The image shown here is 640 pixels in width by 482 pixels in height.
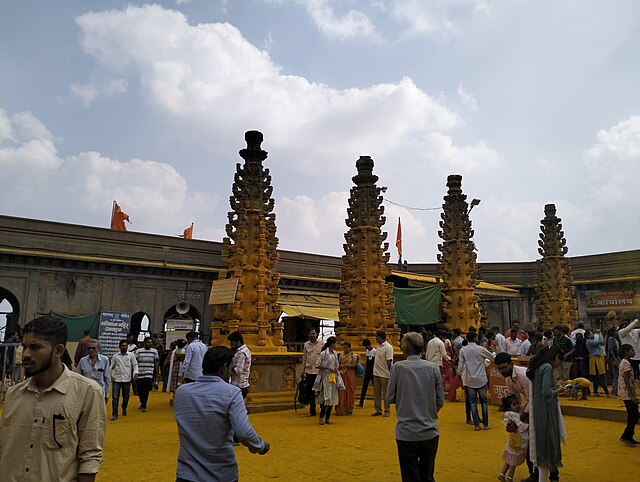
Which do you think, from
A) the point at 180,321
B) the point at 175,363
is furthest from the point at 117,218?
the point at 175,363

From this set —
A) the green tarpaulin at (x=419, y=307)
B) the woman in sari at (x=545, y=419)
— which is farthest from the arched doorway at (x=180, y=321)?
the woman in sari at (x=545, y=419)

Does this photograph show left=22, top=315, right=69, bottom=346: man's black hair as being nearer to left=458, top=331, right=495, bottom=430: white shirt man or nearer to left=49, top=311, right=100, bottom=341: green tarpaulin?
left=458, top=331, right=495, bottom=430: white shirt man

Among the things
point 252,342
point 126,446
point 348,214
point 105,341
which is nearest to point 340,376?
point 252,342

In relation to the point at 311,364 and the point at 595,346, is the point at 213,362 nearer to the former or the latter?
the point at 311,364

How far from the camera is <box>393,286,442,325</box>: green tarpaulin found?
61.7 feet

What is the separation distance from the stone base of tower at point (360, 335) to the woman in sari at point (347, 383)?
3.44 m

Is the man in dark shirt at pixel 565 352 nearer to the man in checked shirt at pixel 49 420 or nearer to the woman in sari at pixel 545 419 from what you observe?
the woman in sari at pixel 545 419

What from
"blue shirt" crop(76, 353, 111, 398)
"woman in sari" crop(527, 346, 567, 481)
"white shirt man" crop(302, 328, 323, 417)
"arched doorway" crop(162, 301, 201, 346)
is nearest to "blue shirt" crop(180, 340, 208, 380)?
"blue shirt" crop(76, 353, 111, 398)

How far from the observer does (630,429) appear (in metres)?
7.72

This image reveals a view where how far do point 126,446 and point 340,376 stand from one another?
450 cm

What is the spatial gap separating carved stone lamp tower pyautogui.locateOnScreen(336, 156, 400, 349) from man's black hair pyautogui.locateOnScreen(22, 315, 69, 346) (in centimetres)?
1285

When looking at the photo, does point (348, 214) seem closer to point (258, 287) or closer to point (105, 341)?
point (258, 287)

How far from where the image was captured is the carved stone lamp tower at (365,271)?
1555 centimetres

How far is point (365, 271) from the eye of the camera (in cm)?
1591
